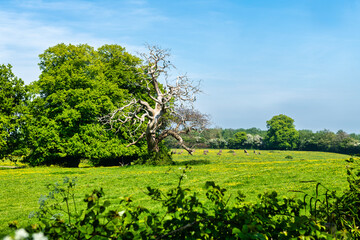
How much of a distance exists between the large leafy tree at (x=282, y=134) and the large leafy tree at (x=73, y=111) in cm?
8531

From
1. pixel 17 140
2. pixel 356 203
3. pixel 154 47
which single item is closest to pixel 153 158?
pixel 154 47

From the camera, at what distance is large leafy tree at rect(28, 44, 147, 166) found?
101 ft

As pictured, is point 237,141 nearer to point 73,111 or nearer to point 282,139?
point 282,139

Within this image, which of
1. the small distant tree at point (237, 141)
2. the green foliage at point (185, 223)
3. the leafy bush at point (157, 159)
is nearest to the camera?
the green foliage at point (185, 223)

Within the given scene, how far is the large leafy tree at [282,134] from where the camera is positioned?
109 metres

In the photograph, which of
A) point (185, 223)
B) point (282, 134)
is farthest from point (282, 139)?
point (185, 223)

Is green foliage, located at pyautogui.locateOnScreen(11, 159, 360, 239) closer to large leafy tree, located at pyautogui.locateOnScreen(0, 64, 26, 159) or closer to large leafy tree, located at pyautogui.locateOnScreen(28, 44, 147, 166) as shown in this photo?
large leafy tree, located at pyautogui.locateOnScreen(28, 44, 147, 166)

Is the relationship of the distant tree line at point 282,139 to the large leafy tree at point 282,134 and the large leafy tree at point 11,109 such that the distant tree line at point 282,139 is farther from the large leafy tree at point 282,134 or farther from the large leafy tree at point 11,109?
the large leafy tree at point 11,109

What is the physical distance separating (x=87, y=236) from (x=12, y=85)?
3321 centimetres

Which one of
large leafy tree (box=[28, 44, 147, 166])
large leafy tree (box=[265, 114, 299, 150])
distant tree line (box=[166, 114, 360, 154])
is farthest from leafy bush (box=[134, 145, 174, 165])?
large leafy tree (box=[265, 114, 299, 150])

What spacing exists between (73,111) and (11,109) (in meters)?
6.20

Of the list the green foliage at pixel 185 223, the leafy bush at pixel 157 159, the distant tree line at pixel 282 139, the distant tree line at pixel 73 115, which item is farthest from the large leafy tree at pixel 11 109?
the distant tree line at pixel 282 139

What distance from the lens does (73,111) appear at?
30609 millimetres

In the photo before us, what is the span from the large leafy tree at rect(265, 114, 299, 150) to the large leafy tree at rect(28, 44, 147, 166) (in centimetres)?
8531
